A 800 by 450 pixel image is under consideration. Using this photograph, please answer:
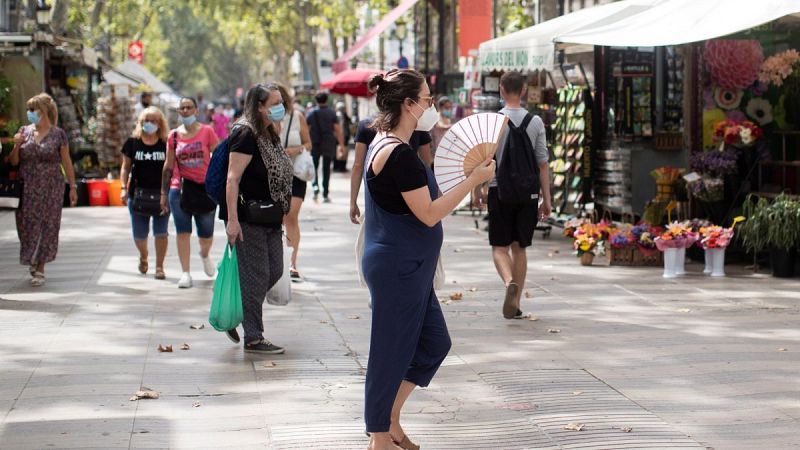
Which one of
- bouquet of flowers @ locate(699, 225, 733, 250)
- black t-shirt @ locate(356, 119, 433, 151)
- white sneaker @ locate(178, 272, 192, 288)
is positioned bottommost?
white sneaker @ locate(178, 272, 192, 288)

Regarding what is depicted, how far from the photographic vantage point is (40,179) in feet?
38.7

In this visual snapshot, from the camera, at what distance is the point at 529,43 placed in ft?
45.0

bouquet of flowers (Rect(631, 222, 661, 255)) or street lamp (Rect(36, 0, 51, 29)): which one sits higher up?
street lamp (Rect(36, 0, 51, 29))

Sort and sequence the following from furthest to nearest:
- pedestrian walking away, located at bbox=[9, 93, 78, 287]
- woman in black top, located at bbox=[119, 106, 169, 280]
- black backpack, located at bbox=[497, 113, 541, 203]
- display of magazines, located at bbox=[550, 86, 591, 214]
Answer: display of magazines, located at bbox=[550, 86, 591, 214] → woman in black top, located at bbox=[119, 106, 169, 280] → pedestrian walking away, located at bbox=[9, 93, 78, 287] → black backpack, located at bbox=[497, 113, 541, 203]

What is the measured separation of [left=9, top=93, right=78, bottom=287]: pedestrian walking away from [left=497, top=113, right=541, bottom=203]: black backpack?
4405 millimetres

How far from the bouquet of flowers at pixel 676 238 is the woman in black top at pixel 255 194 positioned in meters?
4.89

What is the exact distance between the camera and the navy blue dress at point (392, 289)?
5.46 metres

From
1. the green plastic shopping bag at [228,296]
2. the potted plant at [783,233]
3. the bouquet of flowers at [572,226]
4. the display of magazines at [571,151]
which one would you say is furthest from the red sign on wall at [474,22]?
the green plastic shopping bag at [228,296]

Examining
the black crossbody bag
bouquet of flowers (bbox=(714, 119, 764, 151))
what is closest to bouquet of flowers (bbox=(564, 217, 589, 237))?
bouquet of flowers (bbox=(714, 119, 764, 151))

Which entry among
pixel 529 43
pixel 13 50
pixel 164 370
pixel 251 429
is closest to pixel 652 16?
pixel 529 43

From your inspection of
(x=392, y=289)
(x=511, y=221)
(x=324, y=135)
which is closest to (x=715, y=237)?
(x=511, y=221)

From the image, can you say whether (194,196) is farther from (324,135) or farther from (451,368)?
(324,135)

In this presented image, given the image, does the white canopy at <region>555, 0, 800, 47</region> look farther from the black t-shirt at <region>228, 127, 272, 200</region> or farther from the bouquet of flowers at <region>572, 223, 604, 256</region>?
the black t-shirt at <region>228, 127, 272, 200</region>

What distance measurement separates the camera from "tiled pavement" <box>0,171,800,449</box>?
6270 millimetres
